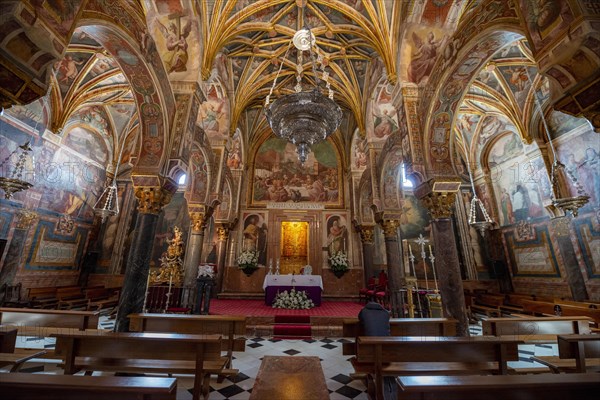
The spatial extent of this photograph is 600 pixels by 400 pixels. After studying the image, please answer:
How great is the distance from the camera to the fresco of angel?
664cm

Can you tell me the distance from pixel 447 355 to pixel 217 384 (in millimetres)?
3627

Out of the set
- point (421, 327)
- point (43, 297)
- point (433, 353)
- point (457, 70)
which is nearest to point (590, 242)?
point (457, 70)

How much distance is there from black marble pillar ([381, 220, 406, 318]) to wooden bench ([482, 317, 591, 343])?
11.3 feet

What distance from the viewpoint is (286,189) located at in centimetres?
1538

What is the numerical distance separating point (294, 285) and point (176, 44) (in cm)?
913

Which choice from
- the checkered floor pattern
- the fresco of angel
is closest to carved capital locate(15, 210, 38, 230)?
the checkered floor pattern

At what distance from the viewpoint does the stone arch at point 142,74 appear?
4926 millimetres

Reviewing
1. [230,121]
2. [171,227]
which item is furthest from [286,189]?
[171,227]

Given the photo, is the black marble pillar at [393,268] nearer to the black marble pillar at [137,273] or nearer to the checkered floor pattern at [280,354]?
the checkered floor pattern at [280,354]

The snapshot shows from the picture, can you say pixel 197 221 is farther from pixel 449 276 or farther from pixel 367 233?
pixel 449 276

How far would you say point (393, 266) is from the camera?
9.16 m

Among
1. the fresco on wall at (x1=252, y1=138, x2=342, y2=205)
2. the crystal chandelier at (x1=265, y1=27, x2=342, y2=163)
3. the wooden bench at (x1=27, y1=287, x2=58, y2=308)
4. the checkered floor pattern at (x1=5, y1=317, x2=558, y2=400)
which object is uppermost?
the fresco on wall at (x1=252, y1=138, x2=342, y2=205)

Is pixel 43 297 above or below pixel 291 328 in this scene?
above

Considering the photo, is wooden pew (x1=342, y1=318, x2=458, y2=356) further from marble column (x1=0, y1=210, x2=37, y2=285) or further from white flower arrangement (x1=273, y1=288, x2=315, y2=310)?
marble column (x1=0, y1=210, x2=37, y2=285)
